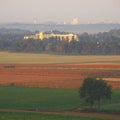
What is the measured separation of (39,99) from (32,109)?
13.7 ft

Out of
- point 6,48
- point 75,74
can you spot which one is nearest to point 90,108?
point 75,74

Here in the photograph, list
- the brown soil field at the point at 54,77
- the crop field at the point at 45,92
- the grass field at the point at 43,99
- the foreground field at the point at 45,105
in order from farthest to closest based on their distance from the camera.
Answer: the brown soil field at the point at 54,77
the grass field at the point at 43,99
the crop field at the point at 45,92
the foreground field at the point at 45,105

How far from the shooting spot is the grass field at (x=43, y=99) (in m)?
25.8

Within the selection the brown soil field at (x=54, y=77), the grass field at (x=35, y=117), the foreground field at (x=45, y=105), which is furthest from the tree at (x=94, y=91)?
the brown soil field at (x=54, y=77)

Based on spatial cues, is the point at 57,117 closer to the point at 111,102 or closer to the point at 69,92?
the point at 111,102

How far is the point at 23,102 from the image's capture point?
90.1 ft

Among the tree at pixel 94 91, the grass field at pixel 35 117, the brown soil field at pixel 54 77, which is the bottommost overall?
the brown soil field at pixel 54 77

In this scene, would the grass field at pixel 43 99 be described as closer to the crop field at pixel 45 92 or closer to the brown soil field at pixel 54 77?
the crop field at pixel 45 92

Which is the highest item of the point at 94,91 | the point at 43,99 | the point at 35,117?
the point at 94,91

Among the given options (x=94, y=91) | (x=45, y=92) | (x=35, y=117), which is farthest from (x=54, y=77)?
(x=35, y=117)

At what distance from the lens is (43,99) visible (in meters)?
28.7

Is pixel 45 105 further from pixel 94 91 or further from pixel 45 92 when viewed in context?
pixel 45 92

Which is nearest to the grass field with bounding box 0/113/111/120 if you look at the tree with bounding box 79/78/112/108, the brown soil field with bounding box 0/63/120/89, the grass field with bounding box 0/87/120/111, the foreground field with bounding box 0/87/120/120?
the foreground field with bounding box 0/87/120/120

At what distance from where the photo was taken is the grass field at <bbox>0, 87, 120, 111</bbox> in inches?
1014
